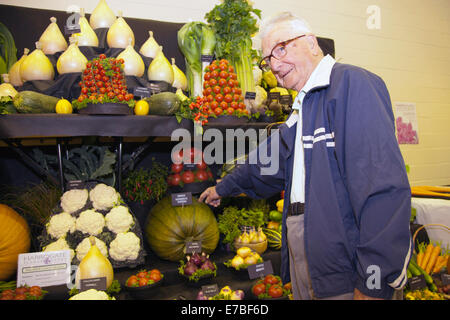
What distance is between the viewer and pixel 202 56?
9.34ft

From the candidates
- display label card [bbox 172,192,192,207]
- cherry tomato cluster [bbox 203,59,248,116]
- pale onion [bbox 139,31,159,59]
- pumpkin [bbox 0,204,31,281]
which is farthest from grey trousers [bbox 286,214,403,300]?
pale onion [bbox 139,31,159,59]

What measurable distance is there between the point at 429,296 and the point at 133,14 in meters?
3.60

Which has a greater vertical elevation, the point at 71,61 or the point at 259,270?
the point at 71,61

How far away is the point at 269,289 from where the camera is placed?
2211 millimetres

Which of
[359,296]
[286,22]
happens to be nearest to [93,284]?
[359,296]

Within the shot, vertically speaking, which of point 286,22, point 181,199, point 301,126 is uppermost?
point 286,22

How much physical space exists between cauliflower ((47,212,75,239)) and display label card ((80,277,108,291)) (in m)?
0.48

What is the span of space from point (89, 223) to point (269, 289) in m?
1.33

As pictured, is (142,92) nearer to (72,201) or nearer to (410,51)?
(72,201)

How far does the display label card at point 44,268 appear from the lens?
1.96 m

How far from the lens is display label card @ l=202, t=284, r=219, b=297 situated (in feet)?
6.95

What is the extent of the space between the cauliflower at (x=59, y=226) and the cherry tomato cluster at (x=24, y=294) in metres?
0.43

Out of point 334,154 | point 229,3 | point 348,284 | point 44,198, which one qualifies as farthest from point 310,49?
point 44,198
